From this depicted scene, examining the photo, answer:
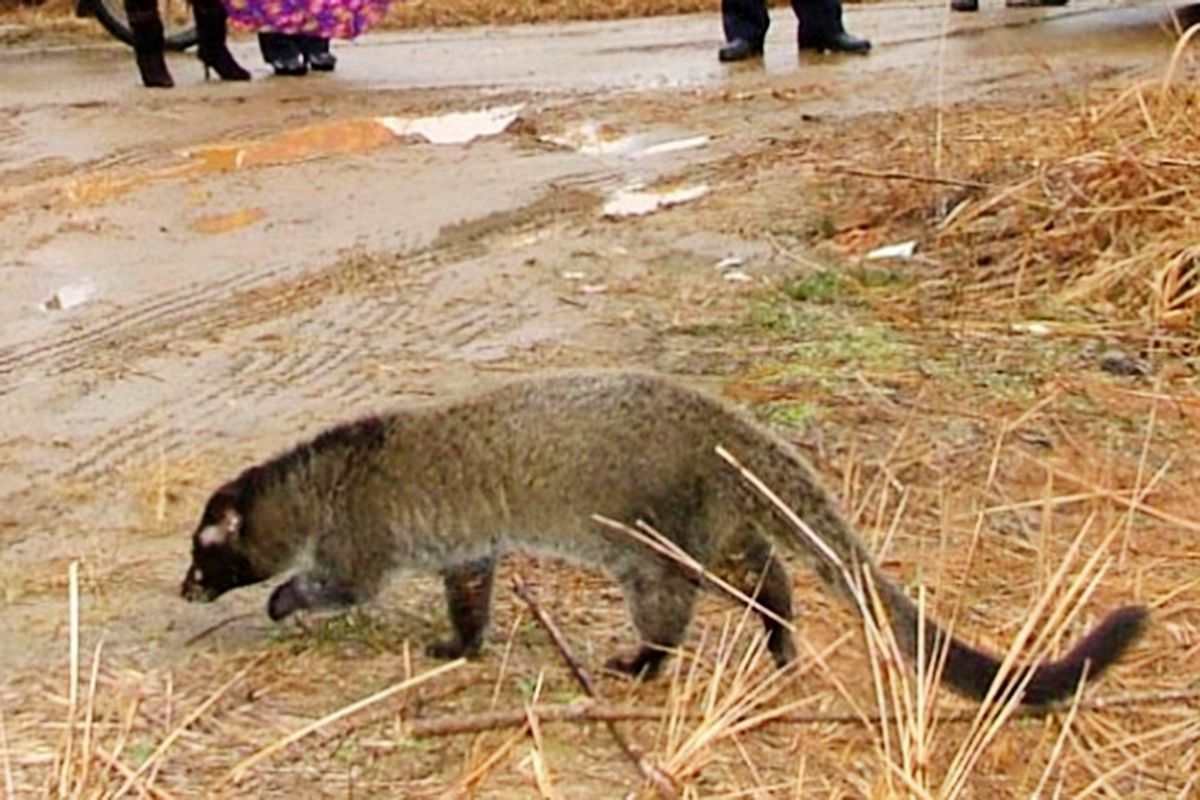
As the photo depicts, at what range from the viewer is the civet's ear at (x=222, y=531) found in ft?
13.0

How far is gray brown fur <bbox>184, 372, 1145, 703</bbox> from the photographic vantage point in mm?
3615

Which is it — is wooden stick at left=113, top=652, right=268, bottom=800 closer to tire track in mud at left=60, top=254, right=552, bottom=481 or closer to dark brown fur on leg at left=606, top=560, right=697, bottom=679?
dark brown fur on leg at left=606, top=560, right=697, bottom=679

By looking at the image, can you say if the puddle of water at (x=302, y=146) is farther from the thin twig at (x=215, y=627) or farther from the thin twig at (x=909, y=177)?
the thin twig at (x=215, y=627)

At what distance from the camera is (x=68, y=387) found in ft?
18.1

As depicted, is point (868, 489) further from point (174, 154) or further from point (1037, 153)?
point (174, 154)

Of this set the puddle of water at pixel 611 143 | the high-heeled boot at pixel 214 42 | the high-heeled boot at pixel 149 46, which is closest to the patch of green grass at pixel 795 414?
the puddle of water at pixel 611 143

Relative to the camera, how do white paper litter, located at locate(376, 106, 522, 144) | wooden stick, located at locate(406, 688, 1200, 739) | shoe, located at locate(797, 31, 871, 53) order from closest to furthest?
wooden stick, located at locate(406, 688, 1200, 739)
white paper litter, located at locate(376, 106, 522, 144)
shoe, located at locate(797, 31, 871, 53)

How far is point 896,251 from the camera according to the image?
6.53m

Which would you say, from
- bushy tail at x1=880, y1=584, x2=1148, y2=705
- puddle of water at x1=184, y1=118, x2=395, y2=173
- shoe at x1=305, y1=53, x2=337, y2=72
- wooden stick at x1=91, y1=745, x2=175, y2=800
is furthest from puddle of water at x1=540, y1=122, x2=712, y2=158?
wooden stick at x1=91, y1=745, x2=175, y2=800

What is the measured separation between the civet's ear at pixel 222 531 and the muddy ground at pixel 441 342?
149 millimetres

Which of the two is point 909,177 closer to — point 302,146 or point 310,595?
point 302,146

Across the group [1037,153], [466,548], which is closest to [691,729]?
[466,548]

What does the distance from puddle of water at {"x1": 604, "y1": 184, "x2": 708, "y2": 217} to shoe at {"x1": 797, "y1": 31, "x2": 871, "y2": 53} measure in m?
3.87

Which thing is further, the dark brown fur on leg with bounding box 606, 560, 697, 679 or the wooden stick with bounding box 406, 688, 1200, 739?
the dark brown fur on leg with bounding box 606, 560, 697, 679
